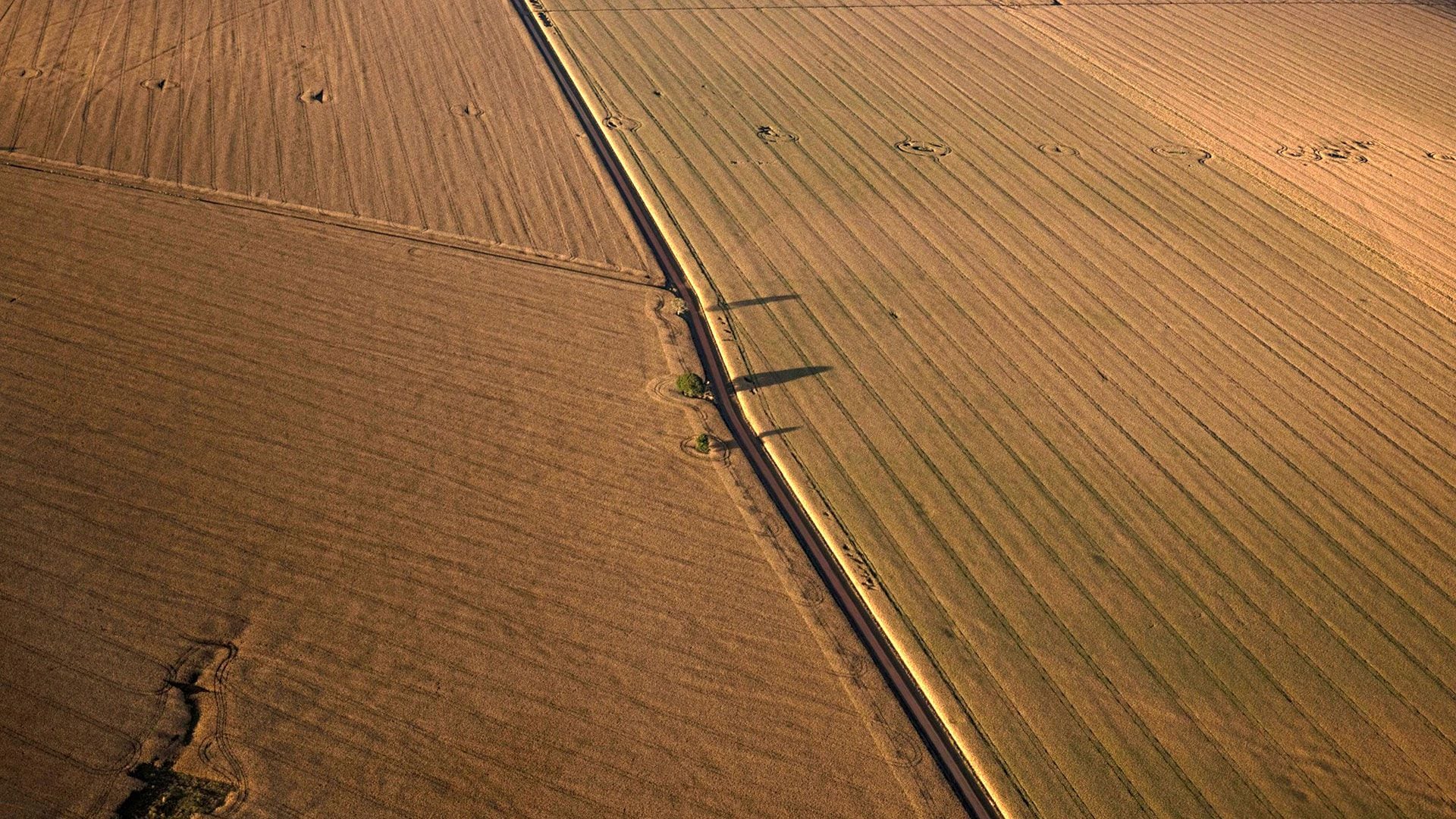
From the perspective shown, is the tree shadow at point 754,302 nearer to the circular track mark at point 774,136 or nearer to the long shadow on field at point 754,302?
the long shadow on field at point 754,302

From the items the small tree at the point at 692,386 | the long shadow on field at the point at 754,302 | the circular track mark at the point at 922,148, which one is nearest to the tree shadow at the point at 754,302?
the long shadow on field at the point at 754,302

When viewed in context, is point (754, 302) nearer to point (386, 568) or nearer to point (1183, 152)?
point (386, 568)

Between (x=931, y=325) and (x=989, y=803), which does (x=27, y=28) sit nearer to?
(x=931, y=325)

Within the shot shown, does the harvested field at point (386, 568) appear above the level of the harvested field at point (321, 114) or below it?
below

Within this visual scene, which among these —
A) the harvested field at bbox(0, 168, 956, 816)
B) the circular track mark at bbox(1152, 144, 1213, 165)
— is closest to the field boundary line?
the harvested field at bbox(0, 168, 956, 816)

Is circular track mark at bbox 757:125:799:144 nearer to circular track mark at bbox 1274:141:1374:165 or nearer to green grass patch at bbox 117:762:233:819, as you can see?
circular track mark at bbox 1274:141:1374:165

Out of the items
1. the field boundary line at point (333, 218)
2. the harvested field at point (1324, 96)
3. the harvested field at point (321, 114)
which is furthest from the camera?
the harvested field at point (1324, 96)

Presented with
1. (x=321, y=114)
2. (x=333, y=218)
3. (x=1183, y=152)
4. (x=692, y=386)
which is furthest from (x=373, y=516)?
(x=1183, y=152)
